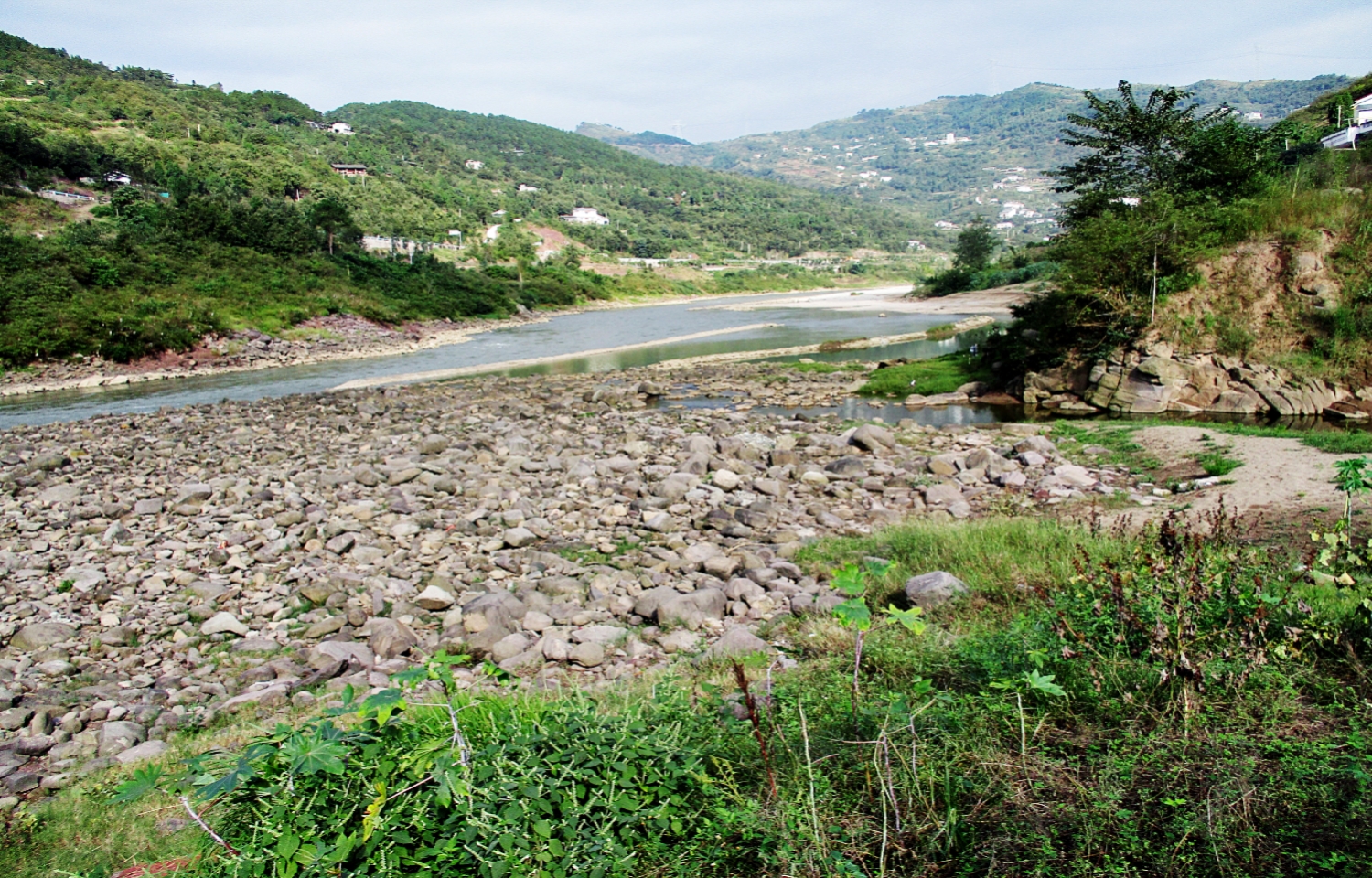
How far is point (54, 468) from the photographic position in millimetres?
13539

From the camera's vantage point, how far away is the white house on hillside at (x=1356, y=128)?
36.7 m

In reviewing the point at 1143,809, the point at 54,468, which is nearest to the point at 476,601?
the point at 1143,809

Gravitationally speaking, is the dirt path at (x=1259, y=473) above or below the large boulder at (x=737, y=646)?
below

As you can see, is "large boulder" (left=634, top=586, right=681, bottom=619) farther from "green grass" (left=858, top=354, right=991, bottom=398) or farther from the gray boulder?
"green grass" (left=858, top=354, right=991, bottom=398)

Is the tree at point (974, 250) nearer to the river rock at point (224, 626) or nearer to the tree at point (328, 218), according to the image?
the tree at point (328, 218)

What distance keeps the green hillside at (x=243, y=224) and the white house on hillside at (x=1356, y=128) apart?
52253mm

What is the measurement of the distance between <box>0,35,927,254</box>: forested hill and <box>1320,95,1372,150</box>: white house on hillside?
223 feet

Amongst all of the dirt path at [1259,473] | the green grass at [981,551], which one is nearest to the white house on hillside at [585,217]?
the dirt path at [1259,473]

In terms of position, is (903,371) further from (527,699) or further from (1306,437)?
(527,699)

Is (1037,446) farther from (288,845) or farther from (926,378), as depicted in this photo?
(288,845)

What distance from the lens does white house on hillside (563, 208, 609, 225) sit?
123550 millimetres

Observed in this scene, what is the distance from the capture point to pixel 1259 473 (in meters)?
10.1

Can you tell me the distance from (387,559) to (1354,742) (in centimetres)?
859

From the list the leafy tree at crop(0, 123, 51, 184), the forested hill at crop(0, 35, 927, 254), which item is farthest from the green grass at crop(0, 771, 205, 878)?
the forested hill at crop(0, 35, 927, 254)
